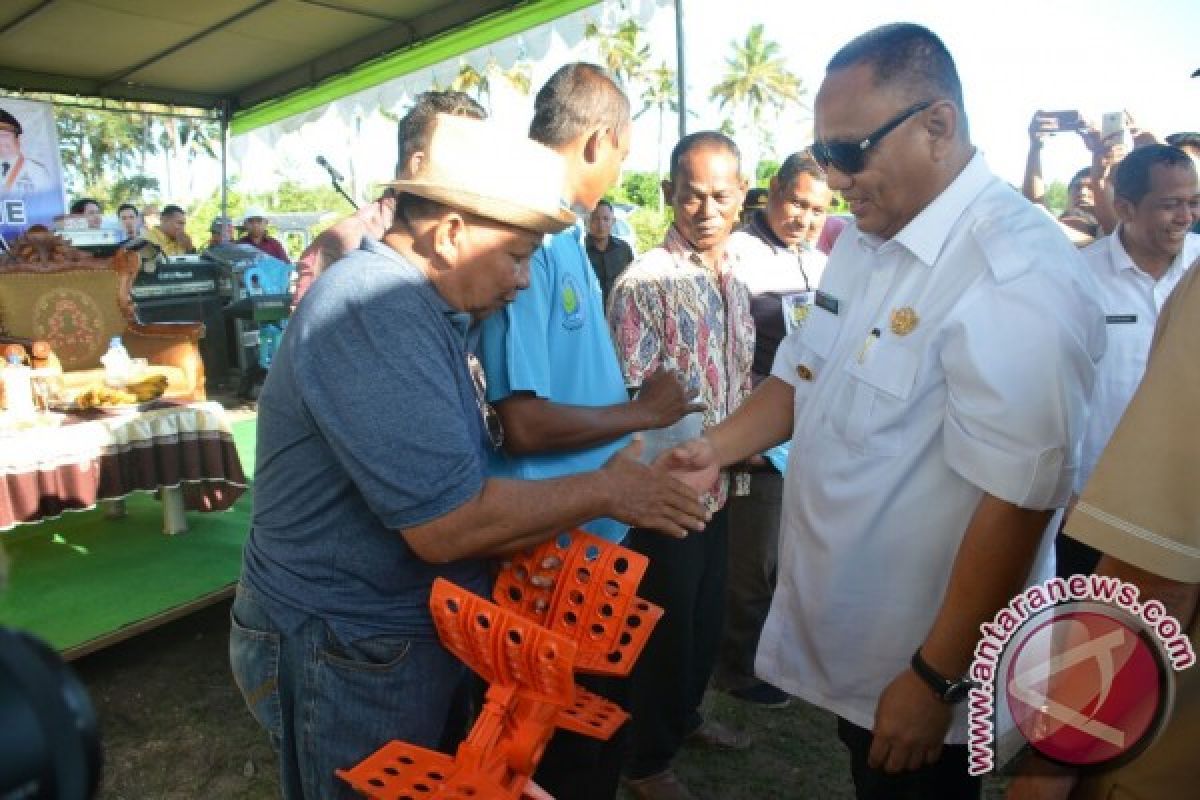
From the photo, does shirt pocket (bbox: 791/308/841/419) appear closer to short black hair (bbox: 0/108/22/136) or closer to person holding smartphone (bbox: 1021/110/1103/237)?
person holding smartphone (bbox: 1021/110/1103/237)

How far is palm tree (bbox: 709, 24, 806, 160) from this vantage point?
2149 inches

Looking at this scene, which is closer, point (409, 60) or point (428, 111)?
point (428, 111)

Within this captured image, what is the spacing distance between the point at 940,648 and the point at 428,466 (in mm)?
887

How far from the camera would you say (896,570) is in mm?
1517

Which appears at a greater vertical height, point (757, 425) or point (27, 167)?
point (27, 167)

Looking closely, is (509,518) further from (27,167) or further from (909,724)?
(27,167)

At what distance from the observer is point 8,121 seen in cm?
869

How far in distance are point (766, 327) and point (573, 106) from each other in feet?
4.71

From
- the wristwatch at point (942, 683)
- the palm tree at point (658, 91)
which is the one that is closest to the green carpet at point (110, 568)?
the wristwatch at point (942, 683)

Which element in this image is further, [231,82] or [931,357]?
[231,82]

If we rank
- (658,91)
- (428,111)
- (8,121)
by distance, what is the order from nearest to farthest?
(428,111), (8,121), (658,91)

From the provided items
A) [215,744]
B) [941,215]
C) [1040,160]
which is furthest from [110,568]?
[1040,160]

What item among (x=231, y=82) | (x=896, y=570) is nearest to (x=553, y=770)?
(x=896, y=570)

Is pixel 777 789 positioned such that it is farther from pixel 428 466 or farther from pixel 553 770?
pixel 428 466
